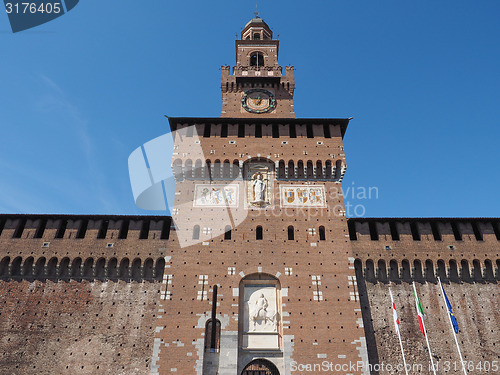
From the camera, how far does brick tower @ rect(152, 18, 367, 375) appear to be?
57.4 ft

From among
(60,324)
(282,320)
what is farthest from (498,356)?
(60,324)

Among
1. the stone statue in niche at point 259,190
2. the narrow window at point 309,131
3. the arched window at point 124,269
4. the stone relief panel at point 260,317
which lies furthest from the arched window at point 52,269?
the narrow window at point 309,131

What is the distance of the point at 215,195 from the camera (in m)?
21.3

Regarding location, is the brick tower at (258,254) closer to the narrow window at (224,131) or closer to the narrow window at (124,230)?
the narrow window at (224,131)

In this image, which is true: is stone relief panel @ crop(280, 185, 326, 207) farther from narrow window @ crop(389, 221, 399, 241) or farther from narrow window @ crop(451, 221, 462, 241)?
narrow window @ crop(451, 221, 462, 241)

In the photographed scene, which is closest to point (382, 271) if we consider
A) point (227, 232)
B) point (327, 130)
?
point (227, 232)

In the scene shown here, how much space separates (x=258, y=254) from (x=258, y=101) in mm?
11522

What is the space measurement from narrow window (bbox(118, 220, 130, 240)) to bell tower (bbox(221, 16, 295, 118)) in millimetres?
9318

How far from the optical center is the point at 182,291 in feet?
61.0

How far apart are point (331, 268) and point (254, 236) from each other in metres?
4.15

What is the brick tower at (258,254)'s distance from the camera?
1748cm

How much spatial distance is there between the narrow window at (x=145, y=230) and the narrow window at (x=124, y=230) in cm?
91

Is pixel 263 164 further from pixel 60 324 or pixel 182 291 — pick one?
pixel 60 324

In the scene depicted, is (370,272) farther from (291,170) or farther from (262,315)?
(291,170)
